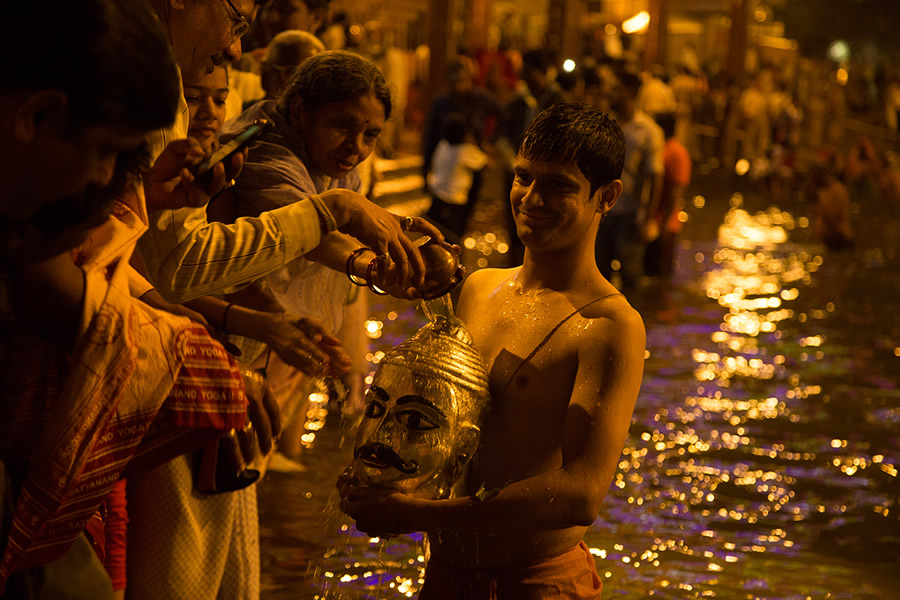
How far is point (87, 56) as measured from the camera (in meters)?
1.53

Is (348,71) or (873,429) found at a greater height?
(348,71)

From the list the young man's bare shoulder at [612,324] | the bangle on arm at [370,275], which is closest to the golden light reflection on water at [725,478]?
the bangle on arm at [370,275]

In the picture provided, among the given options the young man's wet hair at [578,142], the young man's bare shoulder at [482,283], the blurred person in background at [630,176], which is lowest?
the young man's bare shoulder at [482,283]

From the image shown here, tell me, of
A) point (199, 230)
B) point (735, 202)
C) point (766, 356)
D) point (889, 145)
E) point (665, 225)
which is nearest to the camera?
point (199, 230)

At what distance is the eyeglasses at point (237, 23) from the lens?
2.71m

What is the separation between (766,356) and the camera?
8.90 meters

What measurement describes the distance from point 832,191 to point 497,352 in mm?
12725

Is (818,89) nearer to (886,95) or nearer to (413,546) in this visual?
(886,95)

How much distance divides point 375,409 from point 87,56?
1113 millimetres

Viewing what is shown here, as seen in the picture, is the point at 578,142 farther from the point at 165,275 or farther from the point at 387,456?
the point at 165,275

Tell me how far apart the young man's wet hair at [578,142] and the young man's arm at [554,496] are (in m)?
0.49

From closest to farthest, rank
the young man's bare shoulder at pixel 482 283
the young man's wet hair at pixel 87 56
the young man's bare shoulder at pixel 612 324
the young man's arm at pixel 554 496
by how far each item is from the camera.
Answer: the young man's wet hair at pixel 87 56
the young man's arm at pixel 554 496
the young man's bare shoulder at pixel 612 324
the young man's bare shoulder at pixel 482 283

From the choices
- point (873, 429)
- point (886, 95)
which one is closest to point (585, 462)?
point (873, 429)

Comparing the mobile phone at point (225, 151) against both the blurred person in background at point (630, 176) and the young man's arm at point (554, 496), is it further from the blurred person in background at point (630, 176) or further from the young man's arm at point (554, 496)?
the blurred person in background at point (630, 176)
